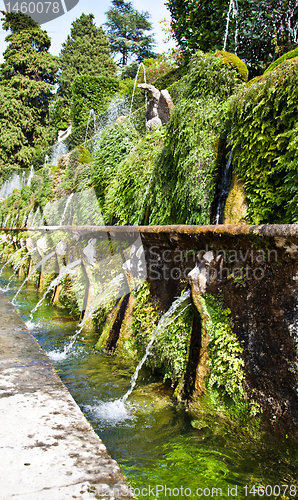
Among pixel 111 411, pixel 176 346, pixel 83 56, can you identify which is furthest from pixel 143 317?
pixel 83 56

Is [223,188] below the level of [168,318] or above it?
above

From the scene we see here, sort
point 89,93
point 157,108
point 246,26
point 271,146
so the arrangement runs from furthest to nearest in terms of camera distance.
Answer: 1. point 89,93
2. point 157,108
3. point 246,26
4. point 271,146

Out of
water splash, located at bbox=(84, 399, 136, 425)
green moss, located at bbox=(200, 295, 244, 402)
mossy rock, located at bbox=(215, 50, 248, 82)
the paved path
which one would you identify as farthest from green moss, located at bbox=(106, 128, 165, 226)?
the paved path

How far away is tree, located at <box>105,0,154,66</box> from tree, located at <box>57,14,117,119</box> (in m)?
2.13

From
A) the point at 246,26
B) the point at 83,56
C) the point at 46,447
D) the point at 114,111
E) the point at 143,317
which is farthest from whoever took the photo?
the point at 83,56

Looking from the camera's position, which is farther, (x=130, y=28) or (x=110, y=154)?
(x=130, y=28)

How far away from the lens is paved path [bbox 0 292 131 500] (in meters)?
1.22

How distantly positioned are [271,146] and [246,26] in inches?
263

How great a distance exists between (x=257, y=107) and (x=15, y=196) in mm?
21195

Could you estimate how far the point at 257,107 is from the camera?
3.12 m

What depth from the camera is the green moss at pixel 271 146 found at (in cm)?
281

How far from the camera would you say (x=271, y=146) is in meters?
3.03

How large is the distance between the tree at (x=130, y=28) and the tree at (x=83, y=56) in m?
2.13

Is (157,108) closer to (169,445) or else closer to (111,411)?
(111,411)
